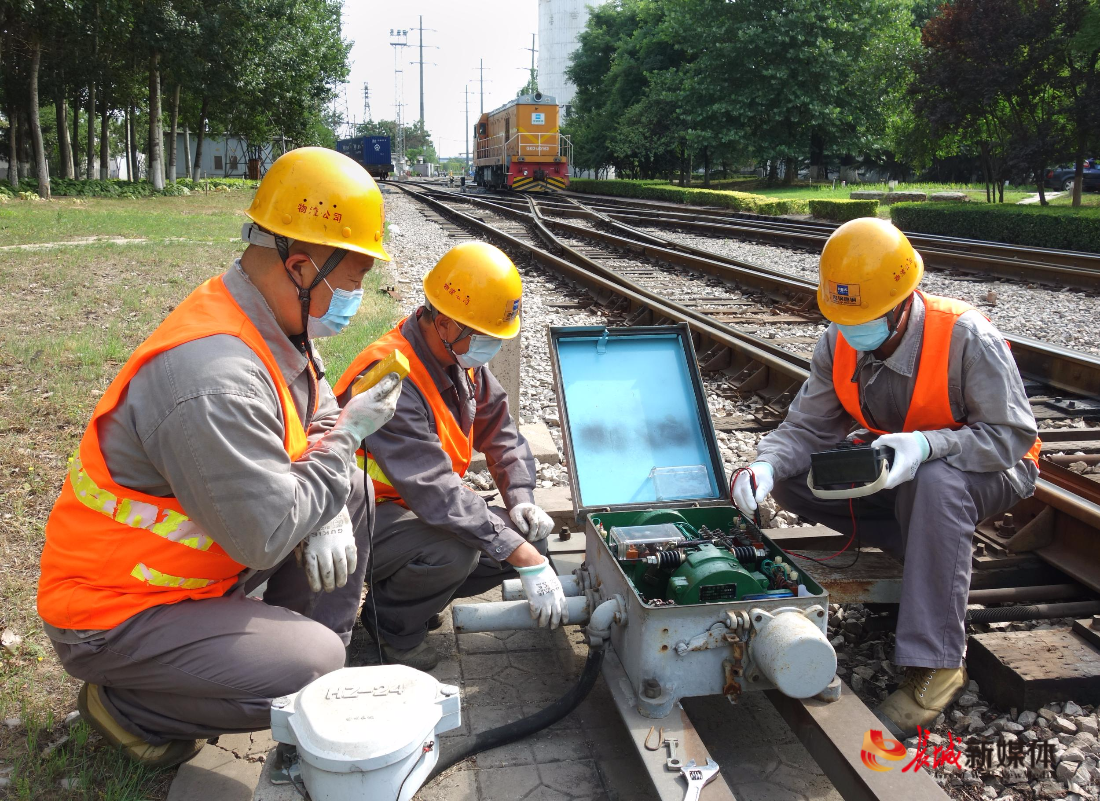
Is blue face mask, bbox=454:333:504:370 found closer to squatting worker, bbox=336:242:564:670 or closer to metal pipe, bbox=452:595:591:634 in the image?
squatting worker, bbox=336:242:564:670

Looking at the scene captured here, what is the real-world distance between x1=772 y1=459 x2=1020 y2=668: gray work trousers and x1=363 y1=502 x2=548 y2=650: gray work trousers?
→ 142 cm

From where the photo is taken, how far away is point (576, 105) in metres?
54.1

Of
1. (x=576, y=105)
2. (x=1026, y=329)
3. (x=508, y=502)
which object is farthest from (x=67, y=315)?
(x=576, y=105)

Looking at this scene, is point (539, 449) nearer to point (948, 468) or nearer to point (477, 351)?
point (477, 351)

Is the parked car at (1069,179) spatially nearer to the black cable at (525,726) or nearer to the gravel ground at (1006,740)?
the gravel ground at (1006,740)

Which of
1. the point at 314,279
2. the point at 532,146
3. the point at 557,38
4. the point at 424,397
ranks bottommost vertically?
the point at 424,397

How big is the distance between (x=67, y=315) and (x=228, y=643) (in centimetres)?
720

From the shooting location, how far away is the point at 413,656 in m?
3.03

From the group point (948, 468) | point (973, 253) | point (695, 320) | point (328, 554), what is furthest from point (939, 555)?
point (973, 253)

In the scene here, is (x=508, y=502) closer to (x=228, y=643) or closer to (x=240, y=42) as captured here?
(x=228, y=643)

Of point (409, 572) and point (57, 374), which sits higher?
point (57, 374)

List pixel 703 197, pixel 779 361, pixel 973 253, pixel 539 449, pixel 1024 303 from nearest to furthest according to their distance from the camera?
pixel 539 449 < pixel 779 361 < pixel 1024 303 < pixel 973 253 < pixel 703 197

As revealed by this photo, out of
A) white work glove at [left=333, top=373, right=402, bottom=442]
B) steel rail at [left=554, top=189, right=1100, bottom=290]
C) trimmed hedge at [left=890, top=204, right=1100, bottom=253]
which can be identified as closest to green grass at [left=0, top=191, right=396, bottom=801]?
white work glove at [left=333, top=373, right=402, bottom=442]

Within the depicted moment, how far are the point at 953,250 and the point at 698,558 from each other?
12543mm
